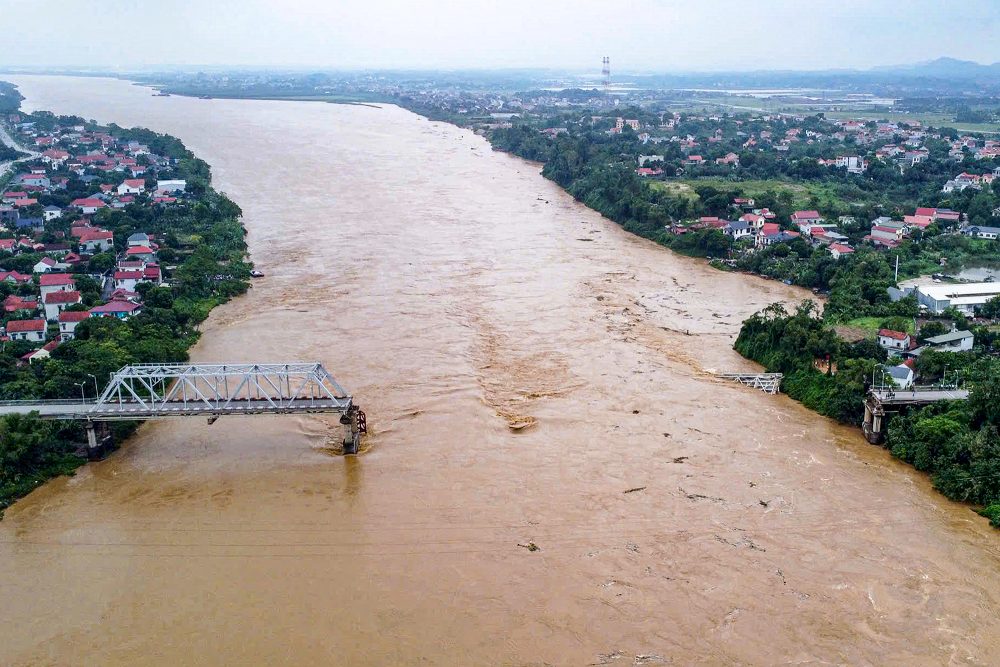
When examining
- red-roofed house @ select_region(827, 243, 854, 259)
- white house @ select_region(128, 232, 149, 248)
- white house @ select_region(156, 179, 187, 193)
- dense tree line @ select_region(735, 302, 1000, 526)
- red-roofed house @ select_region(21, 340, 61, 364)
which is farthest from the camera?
white house @ select_region(156, 179, 187, 193)

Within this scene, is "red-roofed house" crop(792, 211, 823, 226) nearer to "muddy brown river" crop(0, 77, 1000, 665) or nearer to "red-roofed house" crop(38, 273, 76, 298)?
"muddy brown river" crop(0, 77, 1000, 665)

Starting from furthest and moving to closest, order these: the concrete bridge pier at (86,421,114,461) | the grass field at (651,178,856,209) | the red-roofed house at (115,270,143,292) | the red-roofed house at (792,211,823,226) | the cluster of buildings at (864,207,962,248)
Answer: the grass field at (651,178,856,209)
the red-roofed house at (792,211,823,226)
the cluster of buildings at (864,207,962,248)
the red-roofed house at (115,270,143,292)
the concrete bridge pier at (86,421,114,461)

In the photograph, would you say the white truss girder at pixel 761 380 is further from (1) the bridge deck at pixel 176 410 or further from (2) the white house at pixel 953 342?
(1) the bridge deck at pixel 176 410

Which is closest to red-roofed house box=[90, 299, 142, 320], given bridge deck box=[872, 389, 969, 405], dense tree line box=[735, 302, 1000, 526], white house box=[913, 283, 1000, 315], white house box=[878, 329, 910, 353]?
dense tree line box=[735, 302, 1000, 526]

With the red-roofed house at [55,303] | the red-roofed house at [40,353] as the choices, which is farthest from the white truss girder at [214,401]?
the red-roofed house at [55,303]

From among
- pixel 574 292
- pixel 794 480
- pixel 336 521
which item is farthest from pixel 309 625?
pixel 574 292

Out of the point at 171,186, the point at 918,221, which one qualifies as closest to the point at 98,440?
the point at 171,186

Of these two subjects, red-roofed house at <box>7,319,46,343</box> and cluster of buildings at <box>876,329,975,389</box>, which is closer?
cluster of buildings at <box>876,329,975,389</box>
